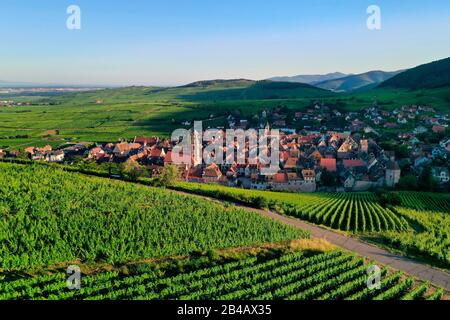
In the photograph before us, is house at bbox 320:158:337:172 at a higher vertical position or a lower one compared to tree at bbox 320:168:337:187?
higher

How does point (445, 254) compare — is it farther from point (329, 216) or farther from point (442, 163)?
point (442, 163)

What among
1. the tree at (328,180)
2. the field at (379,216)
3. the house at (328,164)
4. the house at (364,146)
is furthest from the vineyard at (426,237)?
the house at (364,146)

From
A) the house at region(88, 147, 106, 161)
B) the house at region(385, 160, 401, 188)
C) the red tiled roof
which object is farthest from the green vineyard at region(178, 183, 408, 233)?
the house at region(88, 147, 106, 161)

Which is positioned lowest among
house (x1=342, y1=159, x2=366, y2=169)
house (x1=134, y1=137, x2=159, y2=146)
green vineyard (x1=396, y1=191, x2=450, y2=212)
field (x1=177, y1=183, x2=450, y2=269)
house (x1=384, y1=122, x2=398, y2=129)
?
green vineyard (x1=396, y1=191, x2=450, y2=212)

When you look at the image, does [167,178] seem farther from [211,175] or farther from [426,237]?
[426,237]

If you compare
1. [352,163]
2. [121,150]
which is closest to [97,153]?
[121,150]

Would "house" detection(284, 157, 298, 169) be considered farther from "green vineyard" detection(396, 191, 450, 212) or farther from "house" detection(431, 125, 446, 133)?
"house" detection(431, 125, 446, 133)

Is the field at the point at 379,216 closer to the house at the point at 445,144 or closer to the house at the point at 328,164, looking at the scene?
the house at the point at 328,164

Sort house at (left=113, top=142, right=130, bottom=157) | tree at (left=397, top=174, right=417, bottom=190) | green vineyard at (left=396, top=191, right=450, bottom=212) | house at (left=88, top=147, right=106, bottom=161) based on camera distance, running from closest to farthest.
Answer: green vineyard at (left=396, top=191, right=450, bottom=212)
tree at (left=397, top=174, right=417, bottom=190)
house at (left=88, top=147, right=106, bottom=161)
house at (left=113, top=142, right=130, bottom=157)
